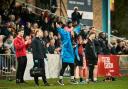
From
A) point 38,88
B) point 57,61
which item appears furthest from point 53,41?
point 38,88

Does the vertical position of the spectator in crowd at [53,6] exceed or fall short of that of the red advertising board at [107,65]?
it exceeds it

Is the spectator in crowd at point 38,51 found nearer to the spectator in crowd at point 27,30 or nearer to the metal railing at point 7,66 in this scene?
the metal railing at point 7,66

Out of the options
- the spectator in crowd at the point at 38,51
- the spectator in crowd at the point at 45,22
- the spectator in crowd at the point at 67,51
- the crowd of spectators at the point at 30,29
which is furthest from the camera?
the spectator in crowd at the point at 45,22

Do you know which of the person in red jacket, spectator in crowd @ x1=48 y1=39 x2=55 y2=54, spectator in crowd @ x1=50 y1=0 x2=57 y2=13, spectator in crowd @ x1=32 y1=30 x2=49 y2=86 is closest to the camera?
spectator in crowd @ x1=32 y1=30 x2=49 y2=86

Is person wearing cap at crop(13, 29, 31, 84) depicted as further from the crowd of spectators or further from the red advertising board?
the red advertising board

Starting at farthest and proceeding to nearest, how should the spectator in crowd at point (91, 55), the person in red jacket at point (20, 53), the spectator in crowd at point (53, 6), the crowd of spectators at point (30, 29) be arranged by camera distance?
the spectator in crowd at point (53, 6) → the crowd of spectators at point (30, 29) → the spectator in crowd at point (91, 55) → the person in red jacket at point (20, 53)

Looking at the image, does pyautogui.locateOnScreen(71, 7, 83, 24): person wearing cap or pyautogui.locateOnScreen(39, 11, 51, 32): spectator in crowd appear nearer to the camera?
pyautogui.locateOnScreen(39, 11, 51, 32): spectator in crowd

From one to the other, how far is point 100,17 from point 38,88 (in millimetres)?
20257

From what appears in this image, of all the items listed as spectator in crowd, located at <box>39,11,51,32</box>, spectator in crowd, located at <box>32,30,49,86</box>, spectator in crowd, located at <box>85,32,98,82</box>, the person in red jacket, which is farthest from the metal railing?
spectator in crowd, located at <box>39,11,51,32</box>

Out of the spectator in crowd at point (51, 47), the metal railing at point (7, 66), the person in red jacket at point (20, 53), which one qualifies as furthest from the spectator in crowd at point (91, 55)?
the spectator in crowd at point (51, 47)

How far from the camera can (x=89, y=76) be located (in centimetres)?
2412

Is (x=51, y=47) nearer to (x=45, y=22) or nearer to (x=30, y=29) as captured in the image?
(x=30, y=29)

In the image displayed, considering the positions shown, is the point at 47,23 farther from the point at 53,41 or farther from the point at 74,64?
the point at 74,64

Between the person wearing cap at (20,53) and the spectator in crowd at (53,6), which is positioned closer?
A: the person wearing cap at (20,53)
